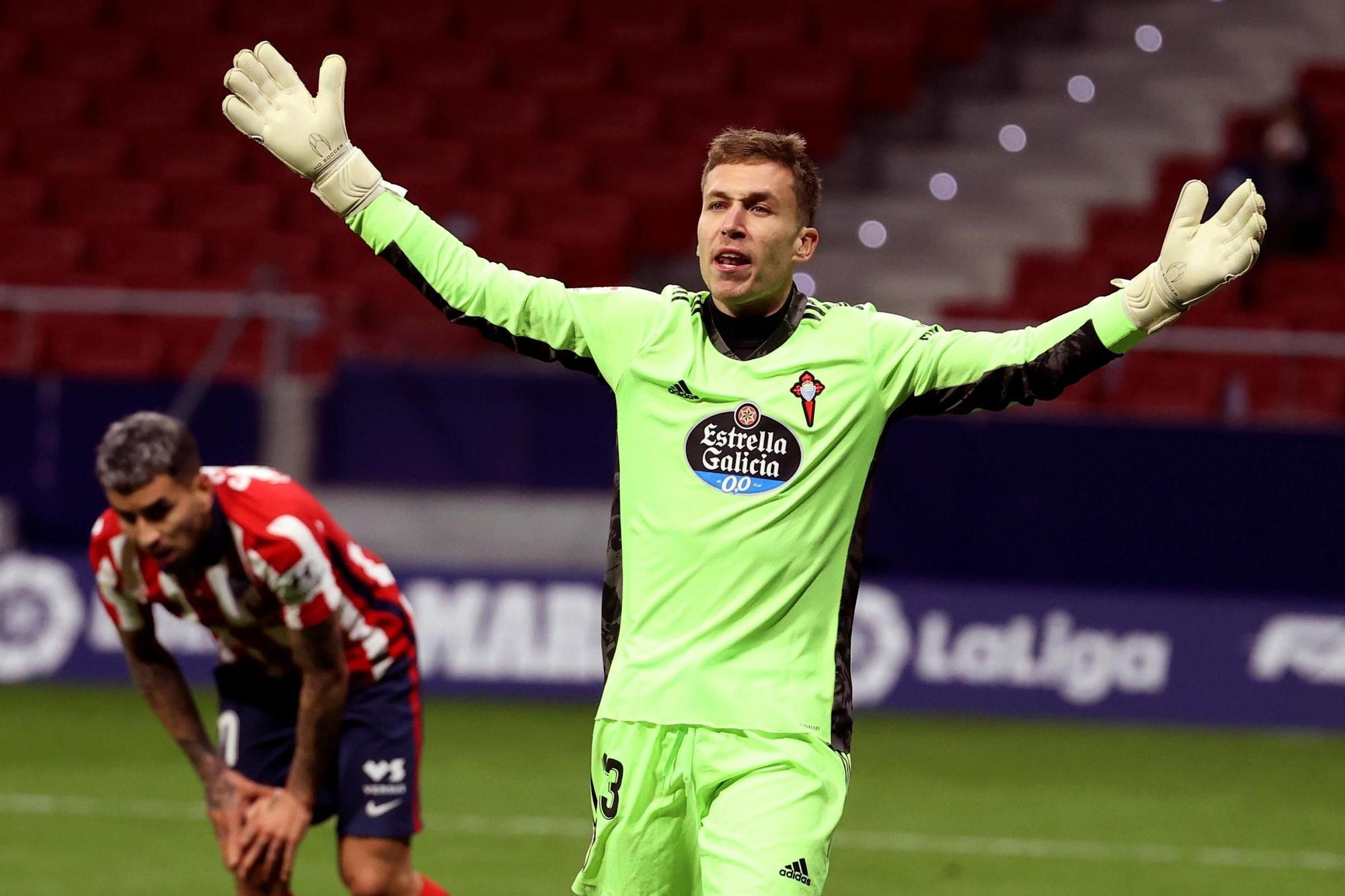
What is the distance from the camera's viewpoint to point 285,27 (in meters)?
18.3

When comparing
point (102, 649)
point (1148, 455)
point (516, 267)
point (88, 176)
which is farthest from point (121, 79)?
point (1148, 455)

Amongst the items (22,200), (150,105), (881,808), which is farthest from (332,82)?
(150,105)

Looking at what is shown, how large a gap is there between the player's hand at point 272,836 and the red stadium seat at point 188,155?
1203 centimetres

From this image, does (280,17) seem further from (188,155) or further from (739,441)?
(739,441)

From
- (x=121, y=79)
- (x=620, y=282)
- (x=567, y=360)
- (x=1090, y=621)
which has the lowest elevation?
(x=1090, y=621)

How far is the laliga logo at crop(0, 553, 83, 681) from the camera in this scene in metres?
12.4

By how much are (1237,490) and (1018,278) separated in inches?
162

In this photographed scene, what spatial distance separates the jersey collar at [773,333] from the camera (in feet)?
14.5

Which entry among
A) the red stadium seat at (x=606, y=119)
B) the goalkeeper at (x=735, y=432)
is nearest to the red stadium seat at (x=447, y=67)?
the red stadium seat at (x=606, y=119)

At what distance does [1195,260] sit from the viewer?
4.18 meters

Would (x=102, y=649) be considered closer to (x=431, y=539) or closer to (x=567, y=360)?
(x=431, y=539)

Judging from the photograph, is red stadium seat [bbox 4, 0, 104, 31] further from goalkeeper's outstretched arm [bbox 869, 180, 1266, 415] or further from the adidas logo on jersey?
goalkeeper's outstretched arm [bbox 869, 180, 1266, 415]

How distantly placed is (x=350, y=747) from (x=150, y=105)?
12836mm

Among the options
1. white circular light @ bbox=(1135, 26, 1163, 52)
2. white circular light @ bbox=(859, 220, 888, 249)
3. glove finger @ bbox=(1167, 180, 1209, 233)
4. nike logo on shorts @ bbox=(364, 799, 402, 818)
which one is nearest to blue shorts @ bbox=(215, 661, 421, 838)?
nike logo on shorts @ bbox=(364, 799, 402, 818)
